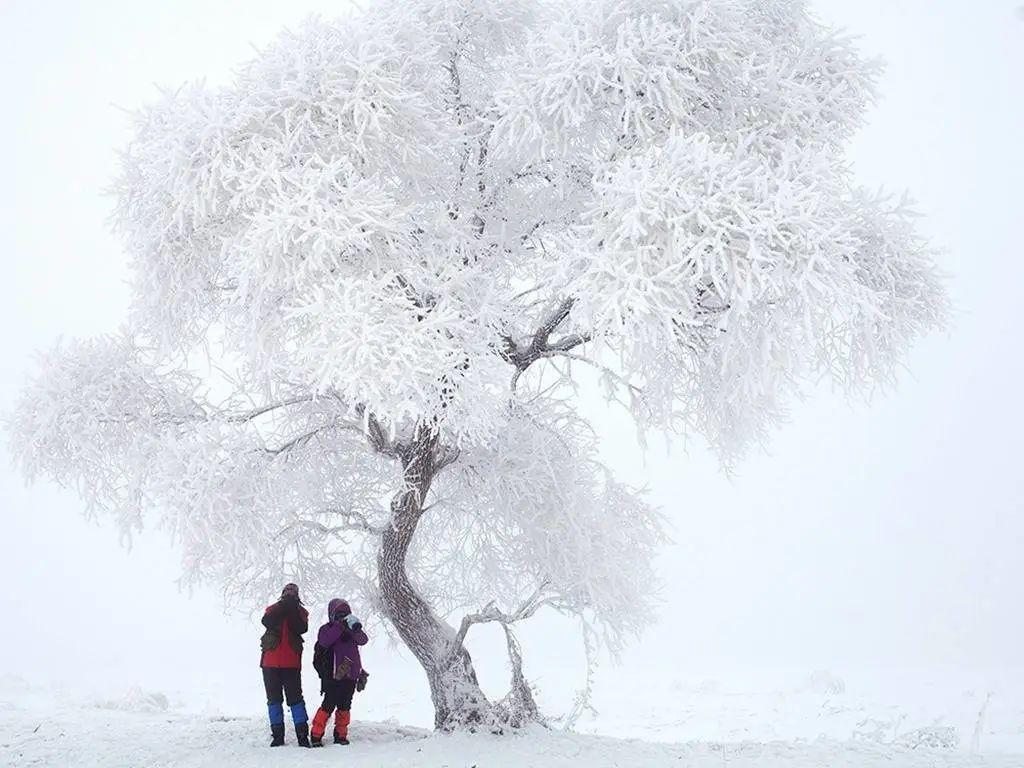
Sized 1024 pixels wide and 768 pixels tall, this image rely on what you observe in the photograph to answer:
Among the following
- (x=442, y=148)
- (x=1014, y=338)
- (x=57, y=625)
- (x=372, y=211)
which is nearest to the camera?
(x=372, y=211)

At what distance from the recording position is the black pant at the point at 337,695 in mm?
9750

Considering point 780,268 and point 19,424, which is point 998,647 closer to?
point 780,268

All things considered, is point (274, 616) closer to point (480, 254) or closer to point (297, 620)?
point (297, 620)

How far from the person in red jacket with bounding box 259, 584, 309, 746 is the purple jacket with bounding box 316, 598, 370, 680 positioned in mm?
259

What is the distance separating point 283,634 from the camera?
9555mm

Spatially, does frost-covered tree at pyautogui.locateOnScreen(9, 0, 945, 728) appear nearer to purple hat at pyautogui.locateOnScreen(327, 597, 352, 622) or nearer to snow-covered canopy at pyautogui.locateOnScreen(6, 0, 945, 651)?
snow-covered canopy at pyautogui.locateOnScreen(6, 0, 945, 651)

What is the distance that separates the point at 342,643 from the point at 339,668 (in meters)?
0.26

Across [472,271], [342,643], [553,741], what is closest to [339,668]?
[342,643]

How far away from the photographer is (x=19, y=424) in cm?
987

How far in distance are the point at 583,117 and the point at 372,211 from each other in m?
2.09

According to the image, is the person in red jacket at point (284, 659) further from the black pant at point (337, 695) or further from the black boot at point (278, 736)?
the black pant at point (337, 695)

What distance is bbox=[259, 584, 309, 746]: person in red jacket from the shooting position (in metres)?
9.48

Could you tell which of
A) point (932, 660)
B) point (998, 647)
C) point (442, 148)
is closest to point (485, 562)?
point (442, 148)

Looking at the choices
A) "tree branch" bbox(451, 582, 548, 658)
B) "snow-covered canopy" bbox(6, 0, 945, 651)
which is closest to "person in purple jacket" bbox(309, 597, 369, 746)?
"snow-covered canopy" bbox(6, 0, 945, 651)
